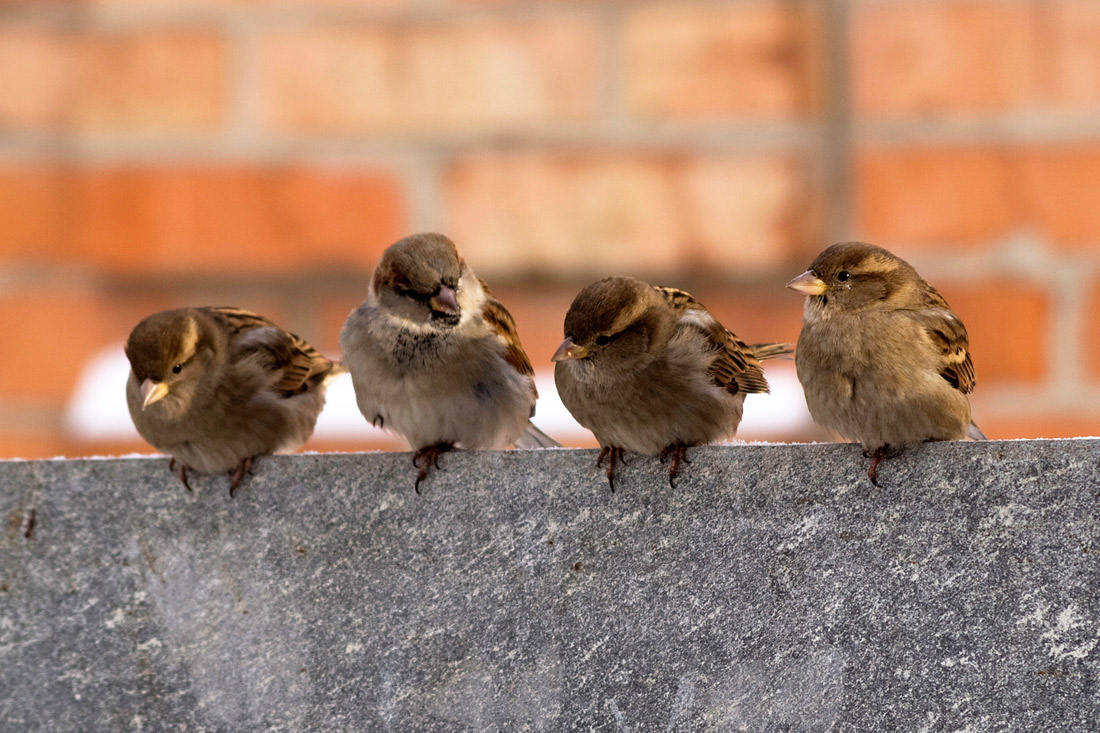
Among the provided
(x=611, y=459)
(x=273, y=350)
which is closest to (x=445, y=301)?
(x=273, y=350)

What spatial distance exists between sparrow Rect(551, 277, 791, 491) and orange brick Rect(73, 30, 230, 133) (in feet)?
2.22

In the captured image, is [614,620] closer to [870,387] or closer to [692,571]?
[692,571]

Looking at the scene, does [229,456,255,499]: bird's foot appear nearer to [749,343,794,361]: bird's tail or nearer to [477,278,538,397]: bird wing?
[477,278,538,397]: bird wing

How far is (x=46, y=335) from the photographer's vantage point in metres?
2.03

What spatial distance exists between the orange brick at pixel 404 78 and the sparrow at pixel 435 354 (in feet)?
1.10

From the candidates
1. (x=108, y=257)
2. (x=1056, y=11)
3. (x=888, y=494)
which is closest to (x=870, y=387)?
(x=888, y=494)

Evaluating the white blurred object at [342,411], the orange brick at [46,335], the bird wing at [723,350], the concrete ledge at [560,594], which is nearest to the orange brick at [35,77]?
the orange brick at [46,335]

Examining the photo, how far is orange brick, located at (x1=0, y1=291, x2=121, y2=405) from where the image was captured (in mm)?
2021

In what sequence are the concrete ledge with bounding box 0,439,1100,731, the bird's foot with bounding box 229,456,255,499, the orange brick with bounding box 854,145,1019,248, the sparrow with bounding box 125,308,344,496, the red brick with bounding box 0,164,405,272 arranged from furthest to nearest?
the red brick with bounding box 0,164,405,272, the orange brick with bounding box 854,145,1019,248, the sparrow with bounding box 125,308,344,496, the bird's foot with bounding box 229,456,255,499, the concrete ledge with bounding box 0,439,1100,731

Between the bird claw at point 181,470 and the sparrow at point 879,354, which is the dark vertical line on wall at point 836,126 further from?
the bird claw at point 181,470

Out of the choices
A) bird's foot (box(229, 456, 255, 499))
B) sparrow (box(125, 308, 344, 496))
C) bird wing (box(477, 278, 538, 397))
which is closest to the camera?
bird's foot (box(229, 456, 255, 499))

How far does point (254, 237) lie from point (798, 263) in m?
0.77

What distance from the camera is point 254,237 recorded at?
6.49 feet

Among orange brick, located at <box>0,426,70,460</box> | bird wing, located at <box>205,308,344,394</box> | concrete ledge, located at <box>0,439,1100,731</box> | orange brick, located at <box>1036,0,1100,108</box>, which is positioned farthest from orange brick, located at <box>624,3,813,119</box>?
orange brick, located at <box>0,426,70,460</box>
